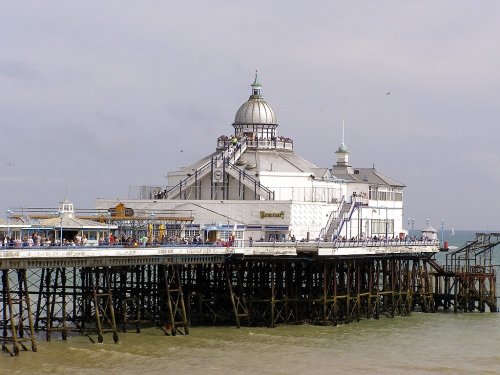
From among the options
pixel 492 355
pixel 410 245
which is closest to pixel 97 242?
pixel 492 355

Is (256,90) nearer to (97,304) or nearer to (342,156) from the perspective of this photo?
(342,156)

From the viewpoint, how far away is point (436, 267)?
76.0 metres

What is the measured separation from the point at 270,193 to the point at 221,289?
9795 mm

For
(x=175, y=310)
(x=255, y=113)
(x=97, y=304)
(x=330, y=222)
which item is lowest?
(x=175, y=310)

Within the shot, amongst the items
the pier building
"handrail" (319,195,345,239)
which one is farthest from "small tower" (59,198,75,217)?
"handrail" (319,195,345,239)

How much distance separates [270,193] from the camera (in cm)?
7238

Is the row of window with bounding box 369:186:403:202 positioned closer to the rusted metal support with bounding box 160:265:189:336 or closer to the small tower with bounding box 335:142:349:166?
the small tower with bounding box 335:142:349:166

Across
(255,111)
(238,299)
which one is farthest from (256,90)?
(238,299)

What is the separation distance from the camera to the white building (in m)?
69.1

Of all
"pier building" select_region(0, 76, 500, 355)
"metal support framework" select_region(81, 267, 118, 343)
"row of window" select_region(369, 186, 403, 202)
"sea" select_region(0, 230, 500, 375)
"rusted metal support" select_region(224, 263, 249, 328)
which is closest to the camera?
"sea" select_region(0, 230, 500, 375)

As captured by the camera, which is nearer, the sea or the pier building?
the sea

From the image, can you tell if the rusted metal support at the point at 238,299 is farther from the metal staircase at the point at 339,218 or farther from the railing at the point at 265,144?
the railing at the point at 265,144

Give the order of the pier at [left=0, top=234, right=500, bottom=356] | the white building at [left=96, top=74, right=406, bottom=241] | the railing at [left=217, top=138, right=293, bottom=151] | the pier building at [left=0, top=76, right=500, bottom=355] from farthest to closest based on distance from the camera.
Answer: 1. the railing at [left=217, top=138, right=293, bottom=151]
2. the white building at [left=96, top=74, right=406, bottom=241]
3. the pier building at [left=0, top=76, right=500, bottom=355]
4. the pier at [left=0, top=234, right=500, bottom=356]

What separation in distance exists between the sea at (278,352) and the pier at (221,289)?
3.73 ft
